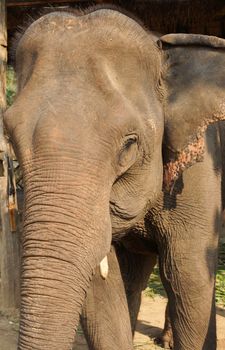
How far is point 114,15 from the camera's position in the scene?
276 centimetres

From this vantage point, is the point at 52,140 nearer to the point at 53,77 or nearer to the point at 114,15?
Result: the point at 53,77

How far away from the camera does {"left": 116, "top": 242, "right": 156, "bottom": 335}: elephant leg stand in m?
3.89

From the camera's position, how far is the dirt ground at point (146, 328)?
15.4ft

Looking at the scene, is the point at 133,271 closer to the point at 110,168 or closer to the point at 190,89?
the point at 190,89

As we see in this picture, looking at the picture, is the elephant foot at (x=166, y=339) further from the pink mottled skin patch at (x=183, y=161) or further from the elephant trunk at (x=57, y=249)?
the elephant trunk at (x=57, y=249)

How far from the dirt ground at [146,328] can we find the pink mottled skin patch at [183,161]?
1912mm

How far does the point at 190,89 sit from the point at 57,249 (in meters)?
0.94

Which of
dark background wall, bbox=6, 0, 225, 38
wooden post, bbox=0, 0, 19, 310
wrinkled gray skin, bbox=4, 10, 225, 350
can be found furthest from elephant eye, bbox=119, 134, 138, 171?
dark background wall, bbox=6, 0, 225, 38

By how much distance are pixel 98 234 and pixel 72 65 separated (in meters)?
0.62

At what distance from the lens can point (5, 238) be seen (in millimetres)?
5363

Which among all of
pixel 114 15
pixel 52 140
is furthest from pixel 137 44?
pixel 52 140

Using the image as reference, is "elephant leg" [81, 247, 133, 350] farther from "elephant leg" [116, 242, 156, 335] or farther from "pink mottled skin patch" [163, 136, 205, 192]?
"pink mottled skin patch" [163, 136, 205, 192]

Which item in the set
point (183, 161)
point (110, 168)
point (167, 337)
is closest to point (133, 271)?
point (167, 337)

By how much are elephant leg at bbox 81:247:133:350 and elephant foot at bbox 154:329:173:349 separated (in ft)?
4.20
